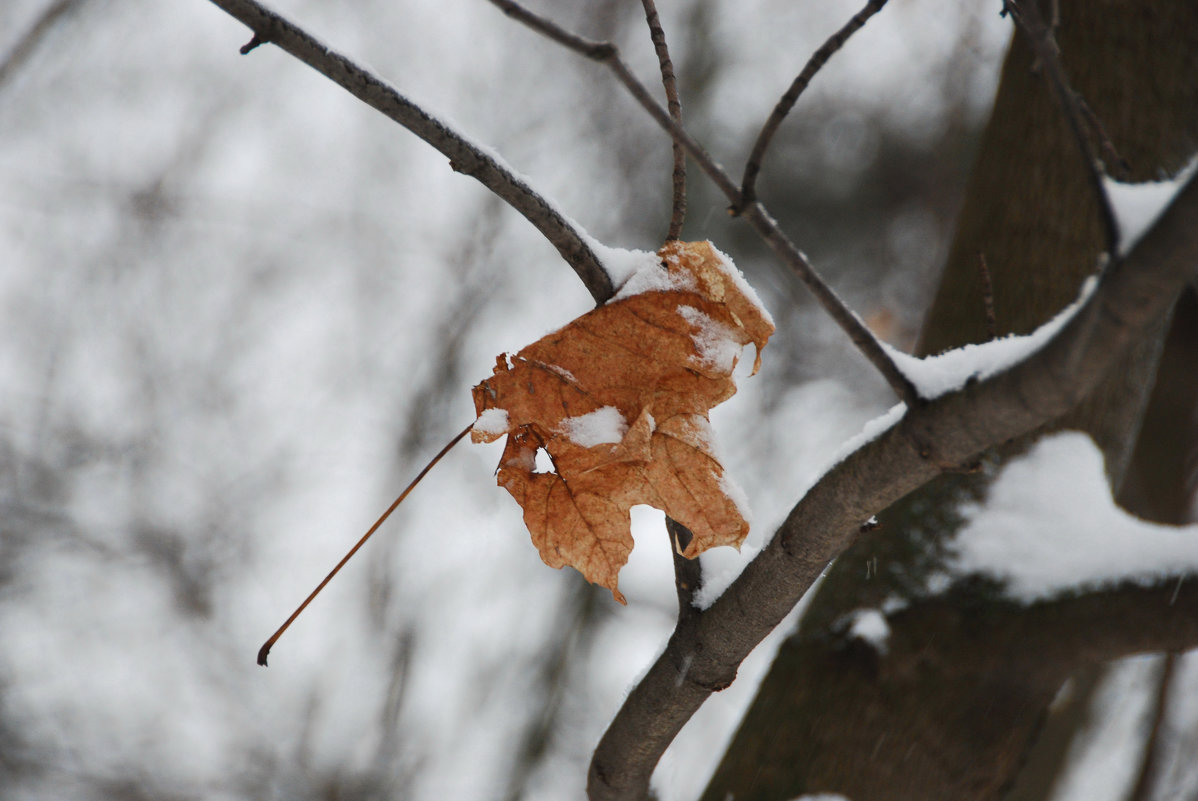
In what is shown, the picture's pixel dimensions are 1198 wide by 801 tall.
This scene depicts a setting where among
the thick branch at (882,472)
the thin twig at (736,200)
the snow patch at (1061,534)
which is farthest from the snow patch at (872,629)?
the thin twig at (736,200)

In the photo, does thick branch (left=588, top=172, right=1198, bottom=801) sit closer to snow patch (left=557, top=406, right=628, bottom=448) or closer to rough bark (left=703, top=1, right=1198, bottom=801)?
snow patch (left=557, top=406, right=628, bottom=448)

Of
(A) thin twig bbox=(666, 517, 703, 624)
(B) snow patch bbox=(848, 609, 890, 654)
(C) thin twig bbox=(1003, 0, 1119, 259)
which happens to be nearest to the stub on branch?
(A) thin twig bbox=(666, 517, 703, 624)

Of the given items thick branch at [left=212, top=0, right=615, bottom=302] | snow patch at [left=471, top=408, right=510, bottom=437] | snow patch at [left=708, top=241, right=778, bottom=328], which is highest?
thick branch at [left=212, top=0, right=615, bottom=302]

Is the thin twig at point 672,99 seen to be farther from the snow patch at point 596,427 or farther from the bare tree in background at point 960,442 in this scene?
the snow patch at point 596,427

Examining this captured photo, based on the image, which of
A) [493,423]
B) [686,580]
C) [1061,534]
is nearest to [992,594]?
[1061,534]

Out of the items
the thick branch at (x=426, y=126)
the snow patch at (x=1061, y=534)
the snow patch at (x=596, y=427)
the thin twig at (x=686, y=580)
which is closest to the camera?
the thick branch at (x=426, y=126)

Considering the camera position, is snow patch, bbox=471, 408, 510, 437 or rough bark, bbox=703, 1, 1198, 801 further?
rough bark, bbox=703, 1, 1198, 801

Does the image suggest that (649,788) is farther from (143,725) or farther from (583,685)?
(143,725)
